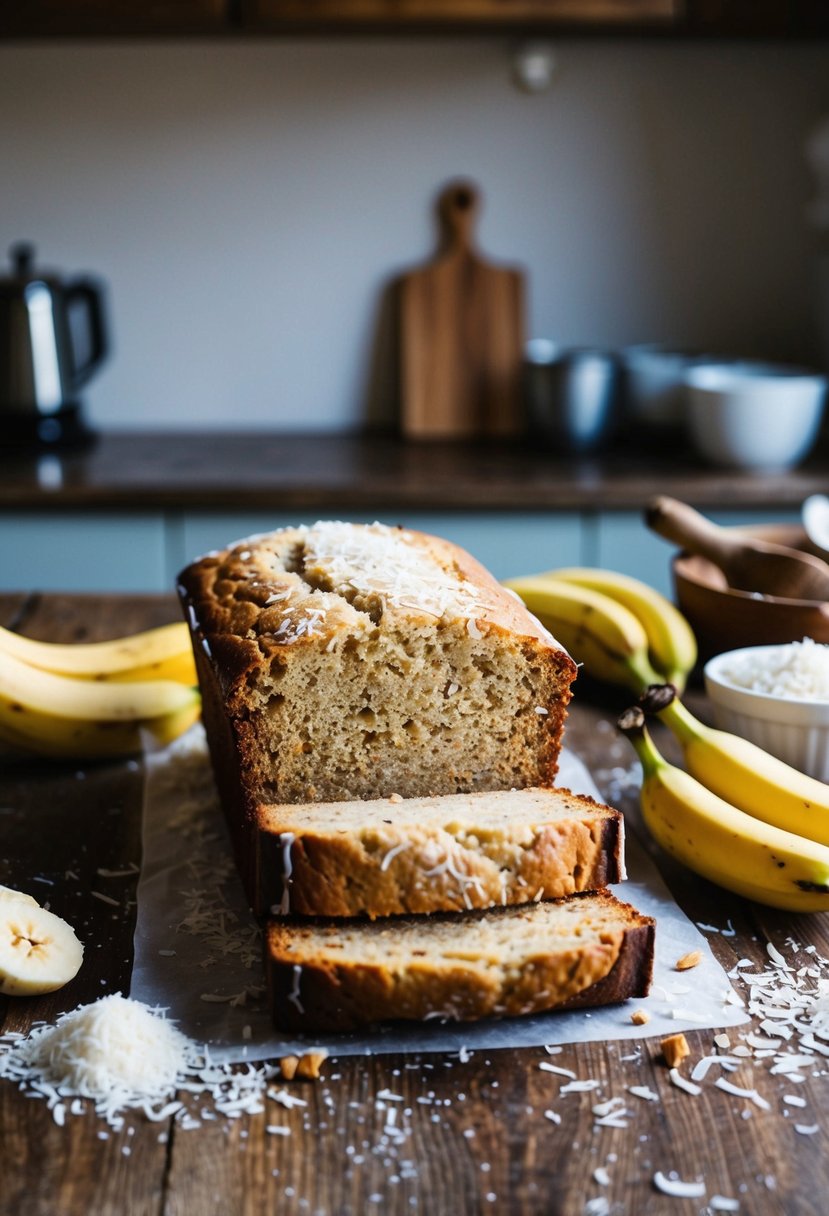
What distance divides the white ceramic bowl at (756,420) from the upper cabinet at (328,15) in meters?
0.96

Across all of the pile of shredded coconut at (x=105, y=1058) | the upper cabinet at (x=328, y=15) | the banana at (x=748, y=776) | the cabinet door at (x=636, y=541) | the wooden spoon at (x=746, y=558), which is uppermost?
the upper cabinet at (x=328, y=15)

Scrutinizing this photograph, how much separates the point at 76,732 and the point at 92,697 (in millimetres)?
55

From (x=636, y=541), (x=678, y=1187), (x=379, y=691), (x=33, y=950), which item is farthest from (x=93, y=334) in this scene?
(x=678, y=1187)

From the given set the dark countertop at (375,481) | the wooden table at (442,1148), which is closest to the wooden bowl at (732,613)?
the wooden table at (442,1148)

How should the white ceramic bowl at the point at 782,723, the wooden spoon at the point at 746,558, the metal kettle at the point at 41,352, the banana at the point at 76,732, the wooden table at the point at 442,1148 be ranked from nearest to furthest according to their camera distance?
the wooden table at the point at 442,1148, the white ceramic bowl at the point at 782,723, the banana at the point at 76,732, the wooden spoon at the point at 746,558, the metal kettle at the point at 41,352

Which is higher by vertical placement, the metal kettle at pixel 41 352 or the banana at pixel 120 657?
the metal kettle at pixel 41 352

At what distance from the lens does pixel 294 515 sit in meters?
3.05

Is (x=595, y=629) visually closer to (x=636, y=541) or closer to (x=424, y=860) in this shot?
(x=424, y=860)

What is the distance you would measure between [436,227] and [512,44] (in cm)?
55

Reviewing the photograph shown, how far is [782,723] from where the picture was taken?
1.52 m

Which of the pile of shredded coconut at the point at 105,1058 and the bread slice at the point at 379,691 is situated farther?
the bread slice at the point at 379,691

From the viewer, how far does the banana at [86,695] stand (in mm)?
1646

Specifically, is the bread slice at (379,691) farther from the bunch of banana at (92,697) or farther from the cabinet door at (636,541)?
the cabinet door at (636,541)

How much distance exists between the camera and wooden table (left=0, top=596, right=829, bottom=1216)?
0.90 meters
